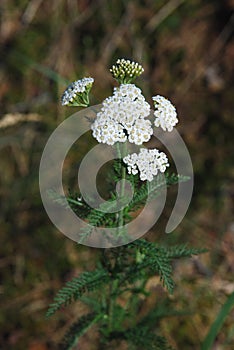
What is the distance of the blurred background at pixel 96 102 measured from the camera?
129 inches

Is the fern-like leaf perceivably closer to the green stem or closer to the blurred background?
the green stem

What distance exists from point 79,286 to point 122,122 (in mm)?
693

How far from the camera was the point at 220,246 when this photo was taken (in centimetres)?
360

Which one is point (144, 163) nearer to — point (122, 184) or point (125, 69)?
point (122, 184)

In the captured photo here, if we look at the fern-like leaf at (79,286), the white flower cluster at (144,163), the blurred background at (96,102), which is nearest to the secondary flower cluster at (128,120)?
the white flower cluster at (144,163)

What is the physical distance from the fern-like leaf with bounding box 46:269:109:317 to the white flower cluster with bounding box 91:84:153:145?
0.61 m

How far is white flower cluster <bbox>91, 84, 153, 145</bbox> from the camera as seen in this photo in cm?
182

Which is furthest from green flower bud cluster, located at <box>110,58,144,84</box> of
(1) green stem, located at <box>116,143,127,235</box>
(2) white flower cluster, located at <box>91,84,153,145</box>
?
(1) green stem, located at <box>116,143,127,235</box>

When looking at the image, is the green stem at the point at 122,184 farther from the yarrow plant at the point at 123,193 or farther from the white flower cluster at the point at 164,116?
the white flower cluster at the point at 164,116

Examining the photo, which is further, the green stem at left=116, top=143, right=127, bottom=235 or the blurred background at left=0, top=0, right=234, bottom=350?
the blurred background at left=0, top=0, right=234, bottom=350

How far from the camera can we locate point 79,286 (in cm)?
209

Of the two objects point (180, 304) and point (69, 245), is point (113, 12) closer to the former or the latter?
point (69, 245)

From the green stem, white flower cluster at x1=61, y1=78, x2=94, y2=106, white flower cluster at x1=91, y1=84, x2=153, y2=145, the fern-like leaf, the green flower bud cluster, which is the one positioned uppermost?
the green flower bud cluster

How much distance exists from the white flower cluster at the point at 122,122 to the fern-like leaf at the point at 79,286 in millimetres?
607
